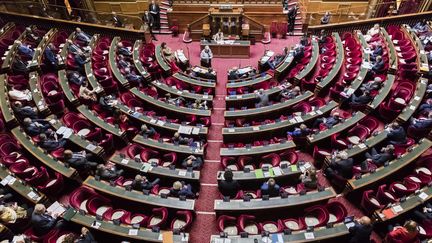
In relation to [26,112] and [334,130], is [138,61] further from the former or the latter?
[334,130]

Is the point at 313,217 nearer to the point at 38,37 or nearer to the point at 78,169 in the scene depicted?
the point at 78,169

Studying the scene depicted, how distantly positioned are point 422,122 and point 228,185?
14.3 feet

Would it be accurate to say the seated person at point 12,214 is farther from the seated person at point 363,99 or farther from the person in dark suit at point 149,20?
the person in dark suit at point 149,20

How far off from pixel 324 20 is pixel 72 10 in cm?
967

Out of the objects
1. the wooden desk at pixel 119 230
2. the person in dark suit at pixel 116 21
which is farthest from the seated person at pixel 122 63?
the wooden desk at pixel 119 230

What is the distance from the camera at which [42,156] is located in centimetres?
691

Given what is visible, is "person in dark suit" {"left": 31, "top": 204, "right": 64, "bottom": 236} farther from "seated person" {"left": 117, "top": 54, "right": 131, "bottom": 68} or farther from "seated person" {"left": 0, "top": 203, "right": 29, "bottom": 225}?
"seated person" {"left": 117, "top": 54, "right": 131, "bottom": 68}

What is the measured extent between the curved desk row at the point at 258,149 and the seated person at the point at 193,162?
52cm

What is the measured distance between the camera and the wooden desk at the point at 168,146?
739cm

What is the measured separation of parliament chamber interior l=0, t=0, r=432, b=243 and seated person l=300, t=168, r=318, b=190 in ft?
0.08

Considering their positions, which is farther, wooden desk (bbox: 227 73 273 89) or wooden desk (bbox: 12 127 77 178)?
wooden desk (bbox: 227 73 273 89)

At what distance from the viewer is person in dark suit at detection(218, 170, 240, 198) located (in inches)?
251

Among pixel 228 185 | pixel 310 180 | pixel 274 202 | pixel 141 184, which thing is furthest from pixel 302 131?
pixel 141 184

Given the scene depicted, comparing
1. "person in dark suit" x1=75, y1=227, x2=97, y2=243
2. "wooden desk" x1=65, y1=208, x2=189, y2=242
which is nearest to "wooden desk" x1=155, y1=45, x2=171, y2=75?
"wooden desk" x1=65, y1=208, x2=189, y2=242
